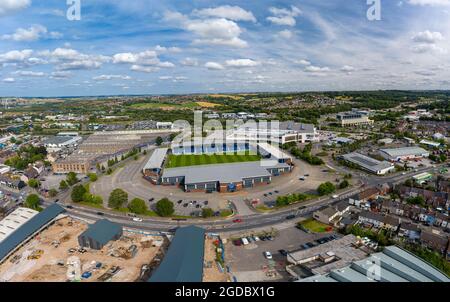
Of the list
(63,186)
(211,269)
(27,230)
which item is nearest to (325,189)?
(211,269)

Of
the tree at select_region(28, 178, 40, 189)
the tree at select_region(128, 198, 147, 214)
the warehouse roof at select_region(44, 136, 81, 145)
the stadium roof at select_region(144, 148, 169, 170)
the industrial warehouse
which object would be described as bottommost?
the tree at select_region(128, 198, 147, 214)

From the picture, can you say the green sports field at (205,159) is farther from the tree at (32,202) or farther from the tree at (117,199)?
the tree at (32,202)

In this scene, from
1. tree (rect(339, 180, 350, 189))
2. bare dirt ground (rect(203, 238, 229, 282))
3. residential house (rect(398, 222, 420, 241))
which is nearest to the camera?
bare dirt ground (rect(203, 238, 229, 282))

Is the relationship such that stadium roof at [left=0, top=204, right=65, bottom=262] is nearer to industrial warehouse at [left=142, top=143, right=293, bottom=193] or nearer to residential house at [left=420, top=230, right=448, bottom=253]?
industrial warehouse at [left=142, top=143, right=293, bottom=193]

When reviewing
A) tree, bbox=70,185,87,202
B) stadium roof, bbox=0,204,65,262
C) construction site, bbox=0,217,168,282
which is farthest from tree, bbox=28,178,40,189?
construction site, bbox=0,217,168,282

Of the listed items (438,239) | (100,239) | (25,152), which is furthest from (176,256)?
(25,152)

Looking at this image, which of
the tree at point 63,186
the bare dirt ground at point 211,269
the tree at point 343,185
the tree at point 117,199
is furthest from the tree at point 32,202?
the tree at point 343,185
